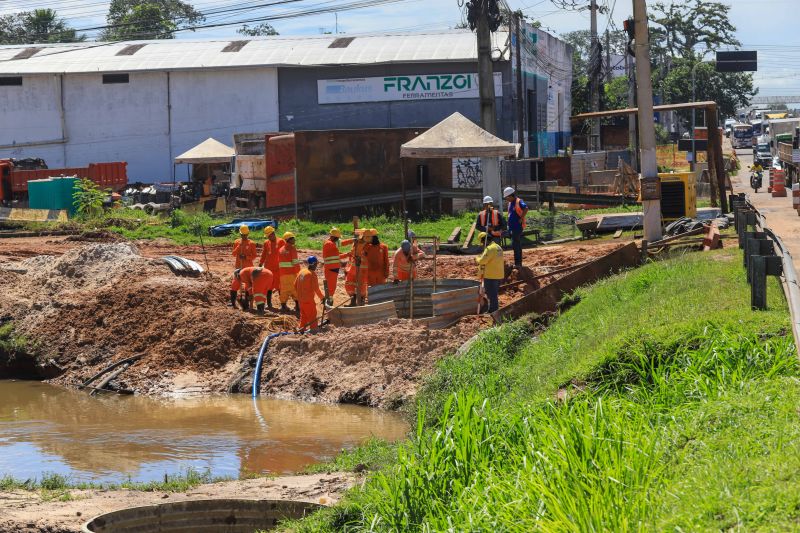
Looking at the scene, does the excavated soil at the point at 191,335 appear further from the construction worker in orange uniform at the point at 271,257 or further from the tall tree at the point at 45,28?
the tall tree at the point at 45,28

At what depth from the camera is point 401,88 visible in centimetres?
4897

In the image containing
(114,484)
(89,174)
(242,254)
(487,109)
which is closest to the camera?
(114,484)

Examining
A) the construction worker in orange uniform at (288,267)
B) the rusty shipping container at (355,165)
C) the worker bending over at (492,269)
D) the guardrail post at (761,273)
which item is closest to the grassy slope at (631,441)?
the guardrail post at (761,273)

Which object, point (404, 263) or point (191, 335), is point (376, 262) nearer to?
point (404, 263)

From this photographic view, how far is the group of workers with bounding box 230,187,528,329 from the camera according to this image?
1931 centimetres

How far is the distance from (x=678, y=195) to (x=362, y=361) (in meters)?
11.0

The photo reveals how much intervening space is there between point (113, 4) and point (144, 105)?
237 ft

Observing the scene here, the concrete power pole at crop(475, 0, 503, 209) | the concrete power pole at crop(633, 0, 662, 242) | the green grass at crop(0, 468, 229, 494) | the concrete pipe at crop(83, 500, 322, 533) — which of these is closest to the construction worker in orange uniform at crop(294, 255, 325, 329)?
the concrete power pole at crop(633, 0, 662, 242)

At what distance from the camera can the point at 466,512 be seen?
788 cm

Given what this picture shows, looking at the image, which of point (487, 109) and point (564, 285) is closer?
point (564, 285)

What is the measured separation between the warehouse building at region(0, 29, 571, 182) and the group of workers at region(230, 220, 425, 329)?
1086 inches

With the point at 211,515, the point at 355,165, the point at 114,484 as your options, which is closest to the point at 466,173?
the point at 355,165

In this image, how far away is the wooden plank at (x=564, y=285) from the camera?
18039 millimetres

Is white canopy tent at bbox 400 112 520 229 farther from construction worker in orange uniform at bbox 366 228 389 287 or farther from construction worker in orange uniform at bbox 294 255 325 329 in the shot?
construction worker in orange uniform at bbox 294 255 325 329
